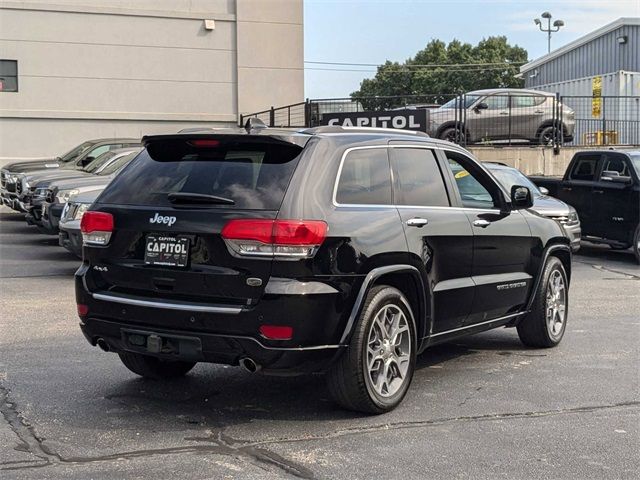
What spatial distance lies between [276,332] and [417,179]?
180 centimetres

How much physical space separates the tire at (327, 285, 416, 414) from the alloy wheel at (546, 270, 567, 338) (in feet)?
7.70

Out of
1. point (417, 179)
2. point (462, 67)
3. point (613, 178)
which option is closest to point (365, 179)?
point (417, 179)

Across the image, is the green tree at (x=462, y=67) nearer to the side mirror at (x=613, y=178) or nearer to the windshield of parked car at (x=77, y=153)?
the windshield of parked car at (x=77, y=153)

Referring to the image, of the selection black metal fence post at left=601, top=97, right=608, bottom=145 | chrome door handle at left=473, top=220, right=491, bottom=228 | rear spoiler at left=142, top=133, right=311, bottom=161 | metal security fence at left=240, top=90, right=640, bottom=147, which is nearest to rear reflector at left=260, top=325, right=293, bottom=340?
rear spoiler at left=142, top=133, right=311, bottom=161

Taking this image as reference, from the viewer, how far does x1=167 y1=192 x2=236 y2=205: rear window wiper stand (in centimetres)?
506

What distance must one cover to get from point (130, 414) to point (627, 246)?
1118cm

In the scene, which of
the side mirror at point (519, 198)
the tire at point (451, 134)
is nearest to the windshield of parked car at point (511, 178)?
the side mirror at point (519, 198)

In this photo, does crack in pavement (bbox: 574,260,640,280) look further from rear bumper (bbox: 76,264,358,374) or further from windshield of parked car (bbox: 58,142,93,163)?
windshield of parked car (bbox: 58,142,93,163)

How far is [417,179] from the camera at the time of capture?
6020 mm

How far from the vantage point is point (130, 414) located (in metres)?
5.39

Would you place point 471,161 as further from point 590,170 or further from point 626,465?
point 590,170

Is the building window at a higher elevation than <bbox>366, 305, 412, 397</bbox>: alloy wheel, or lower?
higher

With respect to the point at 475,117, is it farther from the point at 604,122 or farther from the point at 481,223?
the point at 481,223

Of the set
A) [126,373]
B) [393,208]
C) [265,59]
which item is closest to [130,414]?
[126,373]
